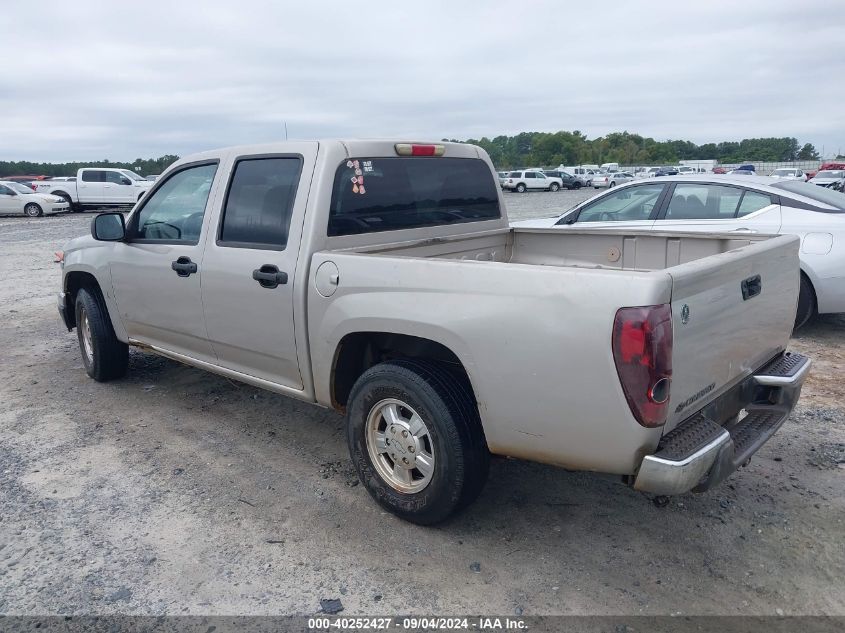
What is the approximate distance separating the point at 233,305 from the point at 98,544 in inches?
58.0

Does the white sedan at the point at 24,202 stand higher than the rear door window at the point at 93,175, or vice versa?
the rear door window at the point at 93,175

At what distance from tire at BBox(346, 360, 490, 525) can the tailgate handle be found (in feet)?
4.34

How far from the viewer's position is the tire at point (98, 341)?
550 cm

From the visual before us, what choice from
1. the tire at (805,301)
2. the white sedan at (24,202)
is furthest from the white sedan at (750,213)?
the white sedan at (24,202)

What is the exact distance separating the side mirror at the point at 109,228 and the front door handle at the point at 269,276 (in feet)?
5.23

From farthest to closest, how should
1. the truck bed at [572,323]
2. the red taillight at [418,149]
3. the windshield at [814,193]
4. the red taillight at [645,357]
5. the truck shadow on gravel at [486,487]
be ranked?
the windshield at [814,193], the red taillight at [418,149], the truck shadow on gravel at [486,487], the truck bed at [572,323], the red taillight at [645,357]

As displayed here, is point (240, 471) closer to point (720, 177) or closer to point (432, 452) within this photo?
point (432, 452)

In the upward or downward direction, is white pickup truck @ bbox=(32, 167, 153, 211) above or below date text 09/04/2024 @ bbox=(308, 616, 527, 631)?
above

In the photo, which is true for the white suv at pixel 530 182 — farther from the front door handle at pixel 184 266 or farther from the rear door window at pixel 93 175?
the front door handle at pixel 184 266

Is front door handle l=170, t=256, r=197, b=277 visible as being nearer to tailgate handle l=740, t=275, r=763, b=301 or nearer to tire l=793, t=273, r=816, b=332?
tailgate handle l=740, t=275, r=763, b=301

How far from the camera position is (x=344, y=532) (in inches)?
136

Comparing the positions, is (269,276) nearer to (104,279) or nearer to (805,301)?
(104,279)

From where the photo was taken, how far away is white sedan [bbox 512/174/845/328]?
20.5 ft

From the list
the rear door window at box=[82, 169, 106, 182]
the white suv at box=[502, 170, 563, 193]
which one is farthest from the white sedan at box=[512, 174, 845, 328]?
the white suv at box=[502, 170, 563, 193]
